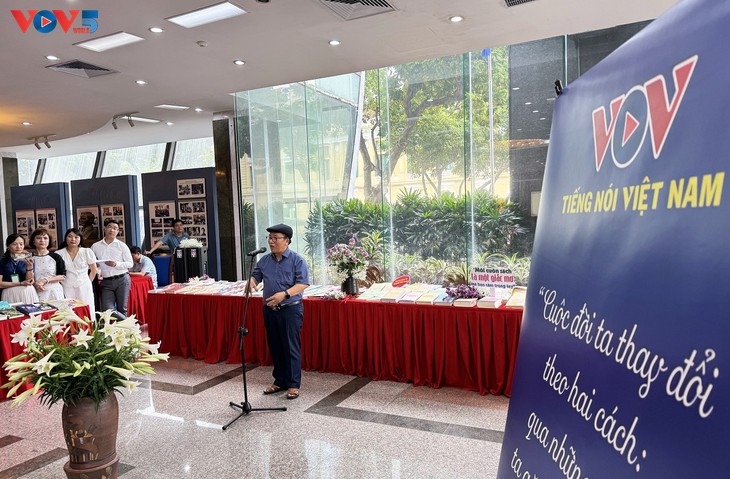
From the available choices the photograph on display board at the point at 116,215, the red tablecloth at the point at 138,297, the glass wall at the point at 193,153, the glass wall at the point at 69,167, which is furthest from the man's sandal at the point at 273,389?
the glass wall at the point at 69,167

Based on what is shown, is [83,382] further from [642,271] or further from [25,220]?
[25,220]

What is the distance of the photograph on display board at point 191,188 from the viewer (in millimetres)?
11223

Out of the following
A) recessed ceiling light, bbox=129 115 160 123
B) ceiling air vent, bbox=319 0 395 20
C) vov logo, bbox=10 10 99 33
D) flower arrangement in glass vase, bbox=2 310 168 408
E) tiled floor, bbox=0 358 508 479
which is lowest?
tiled floor, bbox=0 358 508 479

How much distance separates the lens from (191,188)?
11.4m

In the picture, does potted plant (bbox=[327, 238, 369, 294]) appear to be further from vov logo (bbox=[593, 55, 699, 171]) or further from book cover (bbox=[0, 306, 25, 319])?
vov logo (bbox=[593, 55, 699, 171])

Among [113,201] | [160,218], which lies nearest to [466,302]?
[160,218]

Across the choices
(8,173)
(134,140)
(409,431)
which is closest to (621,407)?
(409,431)

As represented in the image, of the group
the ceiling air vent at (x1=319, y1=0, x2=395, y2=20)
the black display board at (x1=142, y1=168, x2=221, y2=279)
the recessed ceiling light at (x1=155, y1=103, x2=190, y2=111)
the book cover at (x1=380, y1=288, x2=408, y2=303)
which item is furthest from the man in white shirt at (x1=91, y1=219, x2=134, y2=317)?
the black display board at (x1=142, y1=168, x2=221, y2=279)

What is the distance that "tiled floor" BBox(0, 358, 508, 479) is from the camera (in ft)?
10.3

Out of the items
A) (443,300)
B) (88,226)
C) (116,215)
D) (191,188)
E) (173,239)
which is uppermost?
(191,188)

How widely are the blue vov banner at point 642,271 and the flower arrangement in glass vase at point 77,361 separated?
1.79 meters

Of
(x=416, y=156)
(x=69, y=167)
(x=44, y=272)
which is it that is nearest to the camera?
(x=44, y=272)

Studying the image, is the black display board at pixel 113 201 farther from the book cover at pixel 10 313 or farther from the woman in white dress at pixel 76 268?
the book cover at pixel 10 313

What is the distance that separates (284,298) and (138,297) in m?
4.36
